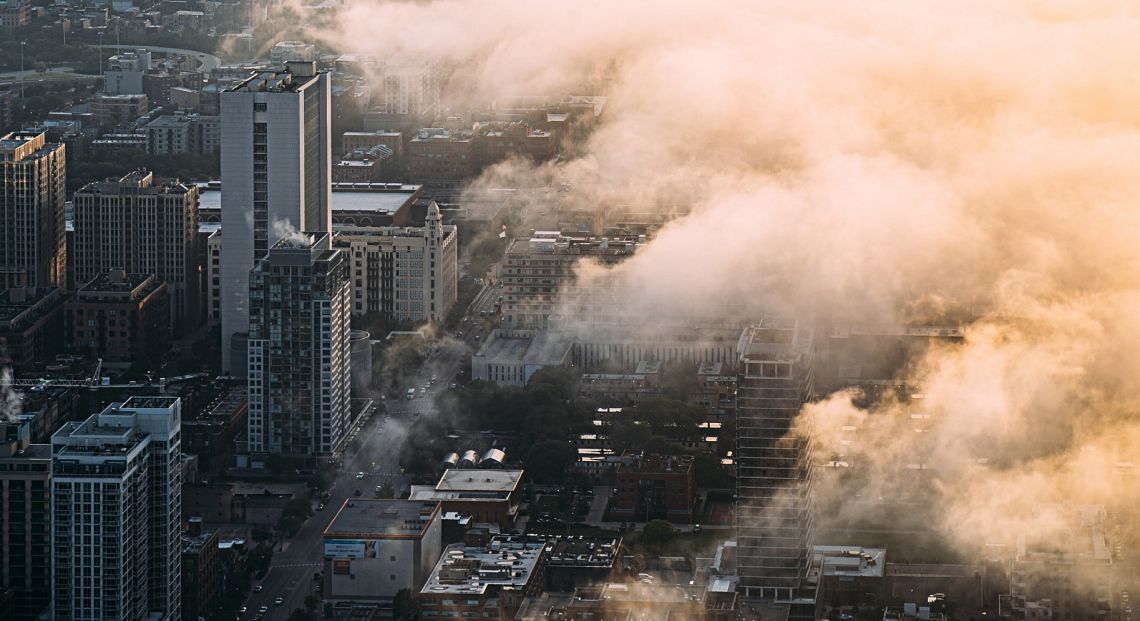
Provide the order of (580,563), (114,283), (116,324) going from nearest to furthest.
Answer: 1. (580,563)
2. (116,324)
3. (114,283)

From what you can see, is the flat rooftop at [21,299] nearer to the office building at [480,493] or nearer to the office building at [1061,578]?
the office building at [480,493]

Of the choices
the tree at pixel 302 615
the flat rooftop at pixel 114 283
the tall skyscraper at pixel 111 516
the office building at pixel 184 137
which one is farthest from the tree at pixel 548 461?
the office building at pixel 184 137

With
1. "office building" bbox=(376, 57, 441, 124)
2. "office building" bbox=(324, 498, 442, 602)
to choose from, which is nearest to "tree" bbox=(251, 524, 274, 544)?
"office building" bbox=(324, 498, 442, 602)

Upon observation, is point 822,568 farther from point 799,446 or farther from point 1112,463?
point 1112,463

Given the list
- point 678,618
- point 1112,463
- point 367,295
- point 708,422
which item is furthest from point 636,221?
point 678,618

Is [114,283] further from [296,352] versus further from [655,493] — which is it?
[655,493]

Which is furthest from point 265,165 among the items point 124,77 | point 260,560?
point 124,77

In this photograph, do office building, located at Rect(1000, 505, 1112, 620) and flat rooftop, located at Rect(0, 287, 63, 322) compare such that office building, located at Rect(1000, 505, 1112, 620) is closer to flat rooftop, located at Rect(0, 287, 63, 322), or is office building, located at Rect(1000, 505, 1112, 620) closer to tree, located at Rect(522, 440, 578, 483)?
tree, located at Rect(522, 440, 578, 483)
